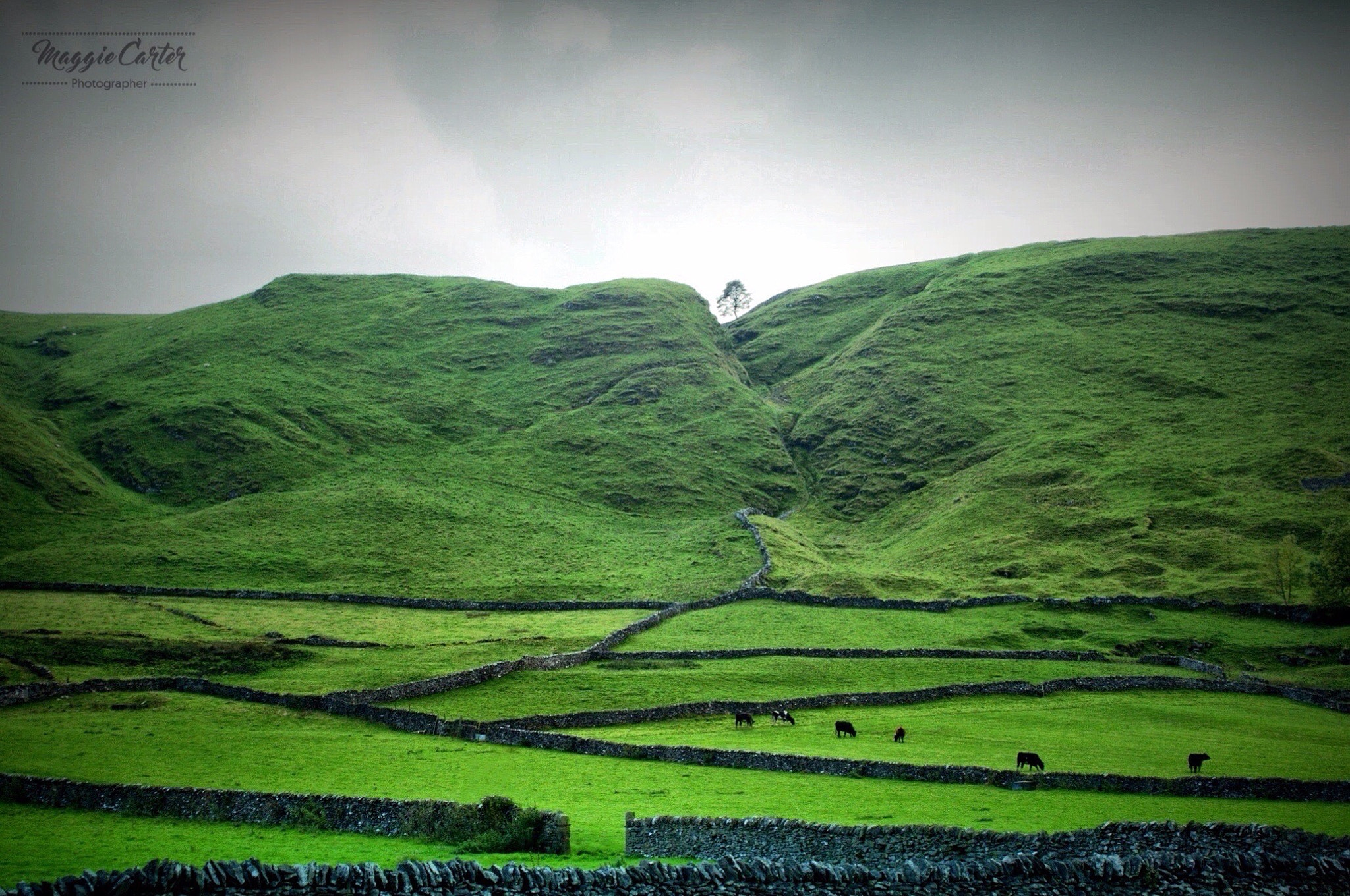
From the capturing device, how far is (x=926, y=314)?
176m

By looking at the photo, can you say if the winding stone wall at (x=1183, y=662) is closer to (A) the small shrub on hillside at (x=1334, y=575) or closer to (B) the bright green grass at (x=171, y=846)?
(A) the small shrub on hillside at (x=1334, y=575)

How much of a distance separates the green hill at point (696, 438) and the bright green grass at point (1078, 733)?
105 ft

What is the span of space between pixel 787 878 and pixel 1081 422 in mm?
124848

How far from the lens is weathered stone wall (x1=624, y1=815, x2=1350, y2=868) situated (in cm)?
2089

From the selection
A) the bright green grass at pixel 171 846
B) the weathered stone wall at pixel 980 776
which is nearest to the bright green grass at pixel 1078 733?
the weathered stone wall at pixel 980 776

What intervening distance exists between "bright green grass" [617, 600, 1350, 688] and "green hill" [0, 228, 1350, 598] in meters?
7.60

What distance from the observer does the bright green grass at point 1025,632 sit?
64.2 meters

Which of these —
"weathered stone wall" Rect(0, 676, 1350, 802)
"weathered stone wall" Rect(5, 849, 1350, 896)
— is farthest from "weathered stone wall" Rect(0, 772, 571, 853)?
"weathered stone wall" Rect(0, 676, 1350, 802)

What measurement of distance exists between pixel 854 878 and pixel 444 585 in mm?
74776

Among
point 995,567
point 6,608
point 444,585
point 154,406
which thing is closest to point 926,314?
point 995,567

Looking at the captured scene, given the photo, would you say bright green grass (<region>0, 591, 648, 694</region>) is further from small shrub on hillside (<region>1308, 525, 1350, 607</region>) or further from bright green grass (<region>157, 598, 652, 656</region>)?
small shrub on hillside (<region>1308, 525, 1350, 607</region>)

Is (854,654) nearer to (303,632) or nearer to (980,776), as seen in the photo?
(980,776)

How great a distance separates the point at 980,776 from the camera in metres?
32.0

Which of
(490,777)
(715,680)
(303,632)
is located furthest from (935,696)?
(303,632)
